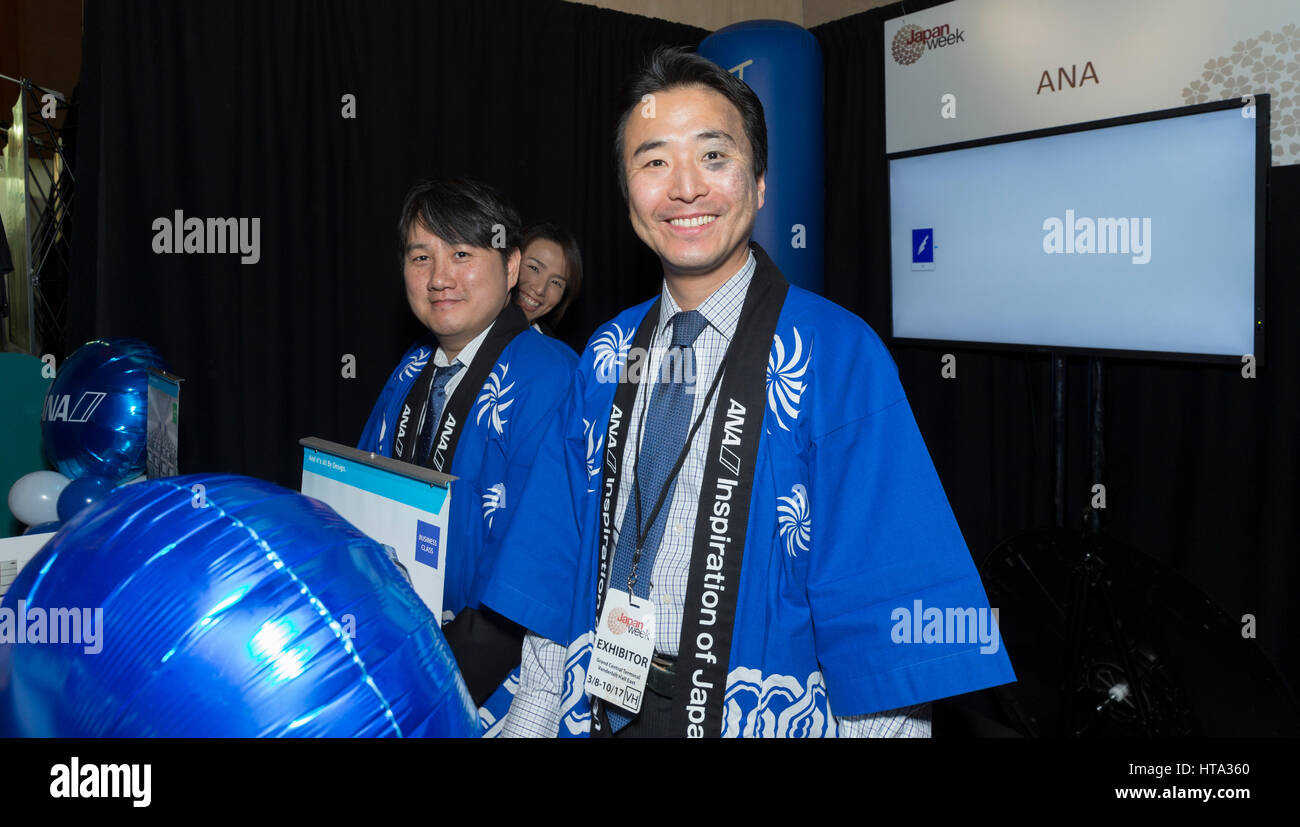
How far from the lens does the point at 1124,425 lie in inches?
121

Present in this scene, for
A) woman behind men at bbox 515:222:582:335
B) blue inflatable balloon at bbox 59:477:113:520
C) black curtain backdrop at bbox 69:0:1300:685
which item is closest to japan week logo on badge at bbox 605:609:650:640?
blue inflatable balloon at bbox 59:477:113:520

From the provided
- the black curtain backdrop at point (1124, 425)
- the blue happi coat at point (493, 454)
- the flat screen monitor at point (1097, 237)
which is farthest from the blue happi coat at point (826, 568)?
the flat screen monitor at point (1097, 237)

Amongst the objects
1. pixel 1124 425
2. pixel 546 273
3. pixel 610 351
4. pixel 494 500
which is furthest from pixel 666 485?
pixel 1124 425

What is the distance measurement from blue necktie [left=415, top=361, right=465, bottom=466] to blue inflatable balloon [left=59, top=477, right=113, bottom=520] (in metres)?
0.67

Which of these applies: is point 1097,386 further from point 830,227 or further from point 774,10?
point 774,10

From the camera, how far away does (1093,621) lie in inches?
99.8

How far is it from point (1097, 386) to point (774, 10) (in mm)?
2816

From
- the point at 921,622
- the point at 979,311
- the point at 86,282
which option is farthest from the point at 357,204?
the point at 921,622

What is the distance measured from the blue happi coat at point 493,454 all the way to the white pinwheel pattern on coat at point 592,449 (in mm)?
162

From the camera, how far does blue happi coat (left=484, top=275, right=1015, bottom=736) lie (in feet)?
3.01

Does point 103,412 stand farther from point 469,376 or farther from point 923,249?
point 923,249

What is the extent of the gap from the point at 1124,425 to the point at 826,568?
2602mm

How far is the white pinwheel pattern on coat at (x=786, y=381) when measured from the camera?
1022 millimetres
